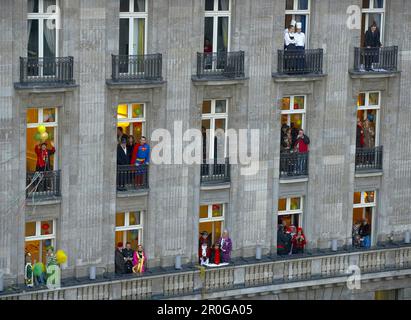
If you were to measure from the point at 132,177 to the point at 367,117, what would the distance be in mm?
12066

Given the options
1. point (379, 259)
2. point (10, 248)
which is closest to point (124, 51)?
point (10, 248)

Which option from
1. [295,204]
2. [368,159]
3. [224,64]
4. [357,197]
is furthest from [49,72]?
[357,197]

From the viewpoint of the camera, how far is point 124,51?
297ft

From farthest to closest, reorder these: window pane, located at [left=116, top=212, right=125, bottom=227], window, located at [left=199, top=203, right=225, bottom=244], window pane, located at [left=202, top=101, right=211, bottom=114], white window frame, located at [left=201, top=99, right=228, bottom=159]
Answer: window, located at [left=199, top=203, right=225, bottom=244] → white window frame, located at [left=201, top=99, right=228, bottom=159] → window pane, located at [left=202, top=101, right=211, bottom=114] → window pane, located at [left=116, top=212, right=125, bottom=227]

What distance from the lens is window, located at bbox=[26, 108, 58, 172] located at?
290ft

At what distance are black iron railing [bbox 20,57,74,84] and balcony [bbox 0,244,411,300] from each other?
811 centimetres

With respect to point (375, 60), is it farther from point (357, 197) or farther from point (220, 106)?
point (220, 106)

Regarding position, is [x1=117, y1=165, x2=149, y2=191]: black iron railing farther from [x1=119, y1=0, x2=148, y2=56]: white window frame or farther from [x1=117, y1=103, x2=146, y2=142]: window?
[x1=119, y1=0, x2=148, y2=56]: white window frame

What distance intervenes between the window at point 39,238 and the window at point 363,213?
14.9 meters

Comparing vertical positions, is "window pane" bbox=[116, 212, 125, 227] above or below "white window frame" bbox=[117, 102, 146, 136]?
below

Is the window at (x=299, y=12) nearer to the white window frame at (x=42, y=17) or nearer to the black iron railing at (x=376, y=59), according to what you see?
the black iron railing at (x=376, y=59)

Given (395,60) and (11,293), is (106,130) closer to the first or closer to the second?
(11,293)

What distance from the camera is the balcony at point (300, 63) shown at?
94000mm

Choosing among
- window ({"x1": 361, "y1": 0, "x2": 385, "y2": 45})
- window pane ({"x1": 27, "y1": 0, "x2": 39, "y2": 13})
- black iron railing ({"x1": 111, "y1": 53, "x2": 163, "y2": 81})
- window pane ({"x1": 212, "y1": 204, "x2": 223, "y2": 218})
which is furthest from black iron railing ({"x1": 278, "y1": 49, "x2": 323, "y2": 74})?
window pane ({"x1": 27, "y1": 0, "x2": 39, "y2": 13})
